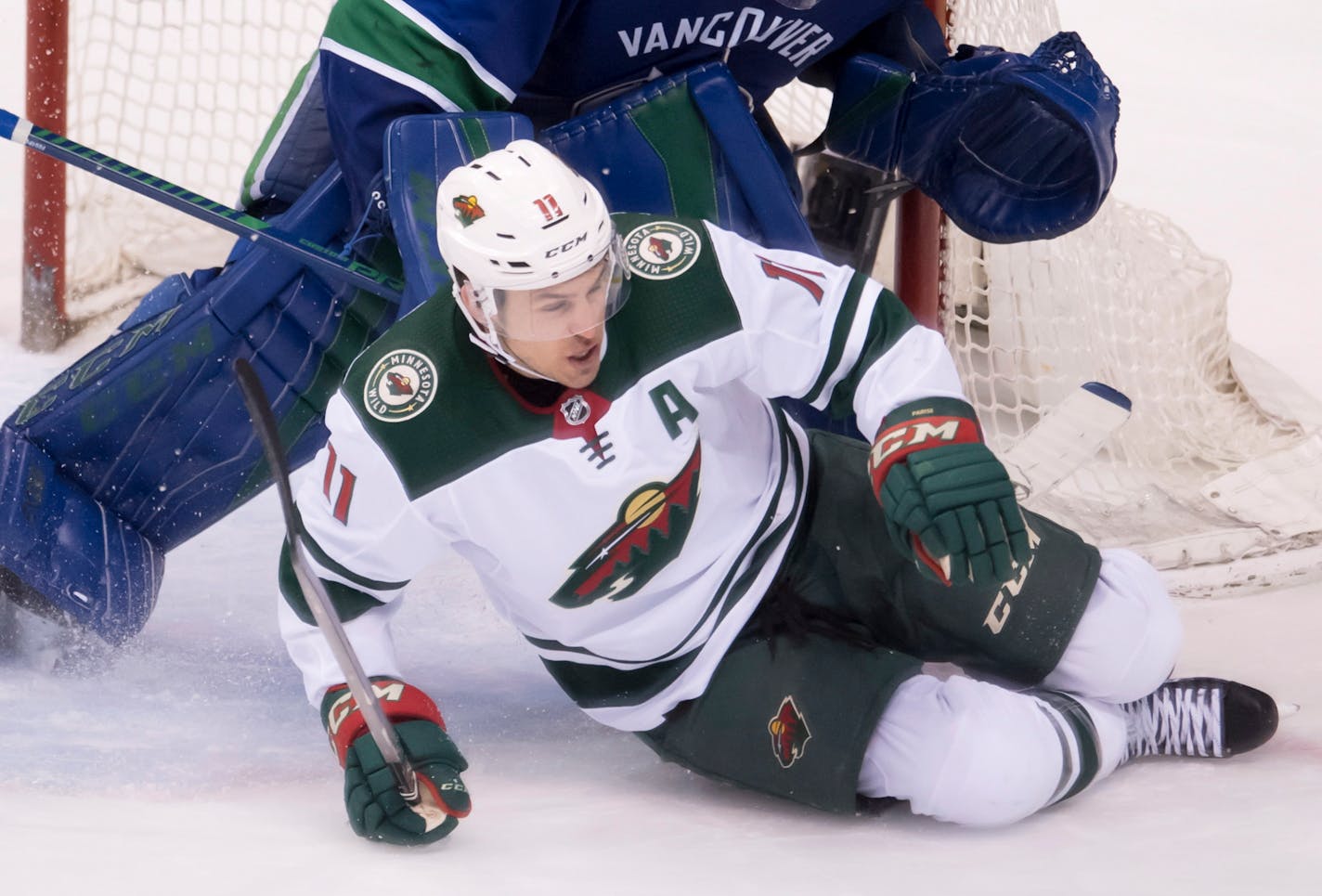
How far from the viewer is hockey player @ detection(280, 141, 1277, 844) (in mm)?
1599

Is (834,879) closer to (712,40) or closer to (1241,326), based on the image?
(712,40)

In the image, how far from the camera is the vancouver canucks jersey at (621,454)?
163 centimetres

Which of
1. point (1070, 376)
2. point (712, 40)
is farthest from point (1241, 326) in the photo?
point (712, 40)

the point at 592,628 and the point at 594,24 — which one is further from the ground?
the point at 594,24

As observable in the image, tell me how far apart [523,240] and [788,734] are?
630 mm

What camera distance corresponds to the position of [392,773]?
5.30 feet

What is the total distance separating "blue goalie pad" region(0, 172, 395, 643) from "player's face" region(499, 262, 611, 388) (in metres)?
0.68

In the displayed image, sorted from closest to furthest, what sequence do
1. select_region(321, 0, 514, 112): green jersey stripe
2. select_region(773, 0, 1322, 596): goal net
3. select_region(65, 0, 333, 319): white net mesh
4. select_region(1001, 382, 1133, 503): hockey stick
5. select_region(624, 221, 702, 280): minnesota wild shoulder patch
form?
select_region(624, 221, 702, 280): minnesota wild shoulder patch < select_region(321, 0, 514, 112): green jersey stripe < select_region(1001, 382, 1133, 503): hockey stick < select_region(773, 0, 1322, 596): goal net < select_region(65, 0, 333, 319): white net mesh

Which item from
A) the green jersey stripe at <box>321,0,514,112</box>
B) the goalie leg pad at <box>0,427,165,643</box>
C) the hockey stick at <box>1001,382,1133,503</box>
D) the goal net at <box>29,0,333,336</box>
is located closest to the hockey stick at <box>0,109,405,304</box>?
the green jersey stripe at <box>321,0,514,112</box>

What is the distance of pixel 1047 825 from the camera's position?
5.75 feet

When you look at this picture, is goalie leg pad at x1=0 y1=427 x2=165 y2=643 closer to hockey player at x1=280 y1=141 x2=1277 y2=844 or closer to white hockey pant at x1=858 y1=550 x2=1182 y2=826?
hockey player at x1=280 y1=141 x2=1277 y2=844

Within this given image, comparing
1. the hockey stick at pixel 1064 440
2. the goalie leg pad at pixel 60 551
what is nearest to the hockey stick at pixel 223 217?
the goalie leg pad at pixel 60 551

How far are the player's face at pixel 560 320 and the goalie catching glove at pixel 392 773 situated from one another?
403 mm

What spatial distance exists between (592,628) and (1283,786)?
2.64 feet
